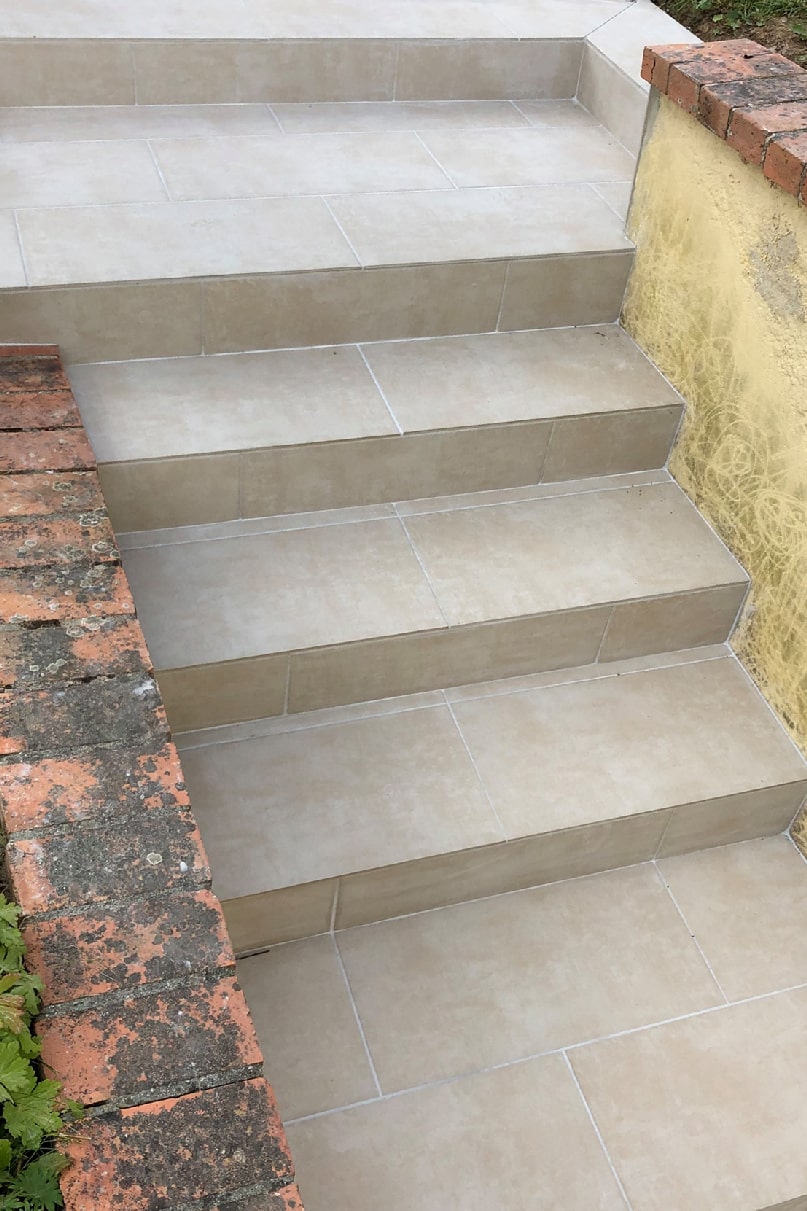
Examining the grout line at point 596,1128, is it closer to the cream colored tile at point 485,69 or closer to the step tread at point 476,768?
the step tread at point 476,768

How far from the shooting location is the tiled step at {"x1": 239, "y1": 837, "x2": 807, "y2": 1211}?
2090 millimetres

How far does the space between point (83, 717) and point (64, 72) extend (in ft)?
7.72

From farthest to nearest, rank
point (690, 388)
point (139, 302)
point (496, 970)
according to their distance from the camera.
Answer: point (690, 388), point (139, 302), point (496, 970)

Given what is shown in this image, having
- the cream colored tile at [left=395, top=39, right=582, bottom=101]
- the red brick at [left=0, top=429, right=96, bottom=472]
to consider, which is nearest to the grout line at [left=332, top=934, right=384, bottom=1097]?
the red brick at [left=0, top=429, right=96, bottom=472]

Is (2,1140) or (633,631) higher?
(2,1140)

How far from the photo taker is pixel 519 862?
2430 mm

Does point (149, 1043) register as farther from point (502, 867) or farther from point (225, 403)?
point (225, 403)

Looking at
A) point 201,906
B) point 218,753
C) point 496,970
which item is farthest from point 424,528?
point 201,906

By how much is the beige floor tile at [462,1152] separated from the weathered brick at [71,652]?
948 millimetres

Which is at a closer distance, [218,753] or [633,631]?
[218,753]

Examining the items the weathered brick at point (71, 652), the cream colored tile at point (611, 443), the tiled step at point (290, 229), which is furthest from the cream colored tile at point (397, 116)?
the weathered brick at point (71, 652)

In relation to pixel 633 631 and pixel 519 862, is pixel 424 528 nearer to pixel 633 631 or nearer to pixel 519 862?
pixel 633 631

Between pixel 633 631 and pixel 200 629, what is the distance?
104 cm

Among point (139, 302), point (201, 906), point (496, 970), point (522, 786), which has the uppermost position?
point (139, 302)
